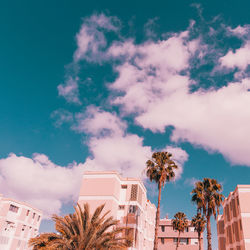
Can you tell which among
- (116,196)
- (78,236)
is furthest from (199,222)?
(78,236)

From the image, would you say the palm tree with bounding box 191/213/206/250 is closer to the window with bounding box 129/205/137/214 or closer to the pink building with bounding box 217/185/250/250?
the pink building with bounding box 217/185/250/250

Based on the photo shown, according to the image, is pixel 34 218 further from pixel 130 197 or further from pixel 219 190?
pixel 219 190

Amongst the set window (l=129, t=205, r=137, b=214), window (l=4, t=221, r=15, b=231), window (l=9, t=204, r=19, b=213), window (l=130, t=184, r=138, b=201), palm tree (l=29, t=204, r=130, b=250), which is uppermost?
window (l=130, t=184, r=138, b=201)

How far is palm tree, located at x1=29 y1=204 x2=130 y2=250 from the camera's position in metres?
23.1

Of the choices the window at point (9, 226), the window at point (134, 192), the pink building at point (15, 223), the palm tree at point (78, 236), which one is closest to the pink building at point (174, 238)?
the pink building at point (15, 223)

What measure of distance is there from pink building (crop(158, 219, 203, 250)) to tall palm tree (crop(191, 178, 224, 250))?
5112 centimetres

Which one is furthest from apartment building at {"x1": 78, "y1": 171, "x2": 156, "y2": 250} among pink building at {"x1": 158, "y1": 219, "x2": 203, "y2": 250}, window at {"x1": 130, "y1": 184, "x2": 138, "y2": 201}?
pink building at {"x1": 158, "y1": 219, "x2": 203, "y2": 250}

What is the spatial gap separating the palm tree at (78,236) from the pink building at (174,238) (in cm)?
6229

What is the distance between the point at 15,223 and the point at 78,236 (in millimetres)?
50978

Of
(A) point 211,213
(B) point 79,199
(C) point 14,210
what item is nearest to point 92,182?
(B) point 79,199

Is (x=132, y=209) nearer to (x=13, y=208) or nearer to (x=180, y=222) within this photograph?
(x=180, y=222)

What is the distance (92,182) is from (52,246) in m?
19.3

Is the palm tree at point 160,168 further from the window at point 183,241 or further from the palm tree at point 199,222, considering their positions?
the window at point 183,241

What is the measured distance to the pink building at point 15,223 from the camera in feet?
202
